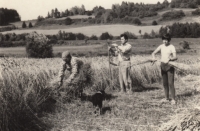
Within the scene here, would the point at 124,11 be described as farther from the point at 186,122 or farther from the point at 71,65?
the point at 186,122

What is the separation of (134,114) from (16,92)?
275cm

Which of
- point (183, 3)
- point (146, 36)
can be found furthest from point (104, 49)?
point (183, 3)

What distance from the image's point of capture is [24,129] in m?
5.34

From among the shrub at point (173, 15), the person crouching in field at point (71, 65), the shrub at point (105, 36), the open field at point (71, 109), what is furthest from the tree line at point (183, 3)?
the person crouching in field at point (71, 65)

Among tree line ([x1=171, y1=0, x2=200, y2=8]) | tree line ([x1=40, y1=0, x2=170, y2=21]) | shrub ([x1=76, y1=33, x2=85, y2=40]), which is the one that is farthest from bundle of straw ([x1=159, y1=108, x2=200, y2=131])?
tree line ([x1=40, y1=0, x2=170, y2=21])

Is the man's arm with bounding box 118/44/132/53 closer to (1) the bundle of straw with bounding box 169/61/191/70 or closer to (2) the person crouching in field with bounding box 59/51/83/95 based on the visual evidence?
(2) the person crouching in field with bounding box 59/51/83/95

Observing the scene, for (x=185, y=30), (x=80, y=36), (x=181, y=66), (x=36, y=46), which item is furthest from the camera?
(x=80, y=36)

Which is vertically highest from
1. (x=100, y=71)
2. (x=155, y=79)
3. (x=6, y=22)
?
(x=6, y=22)

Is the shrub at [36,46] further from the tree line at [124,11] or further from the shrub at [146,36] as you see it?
the tree line at [124,11]

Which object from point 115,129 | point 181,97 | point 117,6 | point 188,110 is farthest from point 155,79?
point 117,6

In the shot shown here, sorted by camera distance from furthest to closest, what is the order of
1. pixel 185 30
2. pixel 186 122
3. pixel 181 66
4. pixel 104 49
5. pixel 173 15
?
pixel 173 15 → pixel 185 30 → pixel 104 49 → pixel 181 66 → pixel 186 122

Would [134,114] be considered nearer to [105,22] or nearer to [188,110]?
[188,110]

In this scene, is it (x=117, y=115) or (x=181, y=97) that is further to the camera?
(x=181, y=97)

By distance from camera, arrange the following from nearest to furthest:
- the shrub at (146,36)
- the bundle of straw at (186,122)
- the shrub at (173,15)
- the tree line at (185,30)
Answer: the bundle of straw at (186,122) → the tree line at (185,30) → the shrub at (146,36) → the shrub at (173,15)
